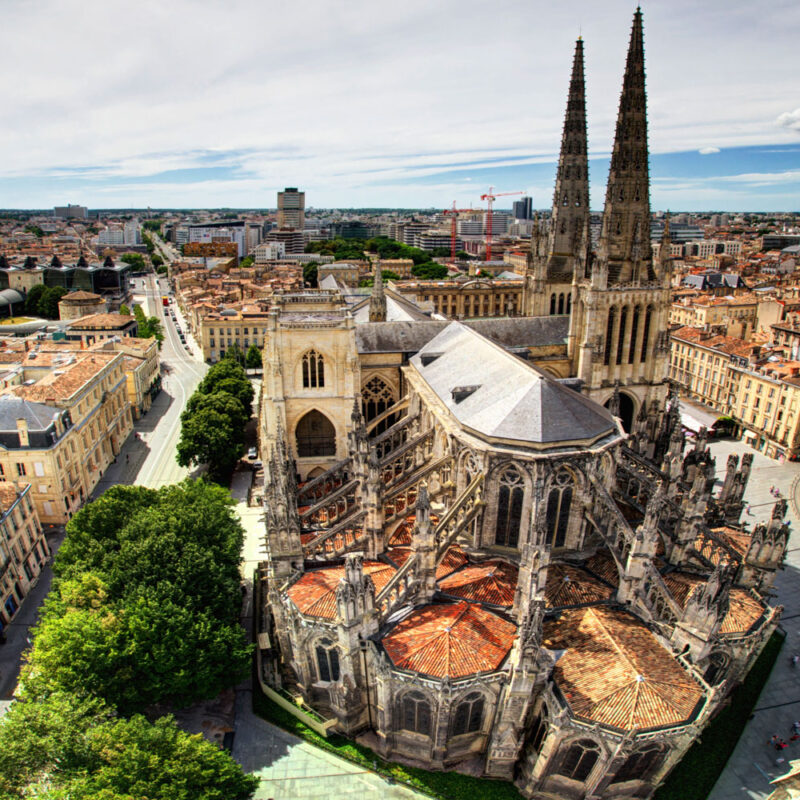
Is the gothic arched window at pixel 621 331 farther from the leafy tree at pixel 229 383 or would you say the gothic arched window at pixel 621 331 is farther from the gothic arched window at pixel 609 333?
the leafy tree at pixel 229 383

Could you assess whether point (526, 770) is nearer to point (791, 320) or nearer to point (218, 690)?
point (218, 690)

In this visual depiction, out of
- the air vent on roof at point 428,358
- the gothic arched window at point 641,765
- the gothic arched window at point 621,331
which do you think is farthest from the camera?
the gothic arched window at point 621,331

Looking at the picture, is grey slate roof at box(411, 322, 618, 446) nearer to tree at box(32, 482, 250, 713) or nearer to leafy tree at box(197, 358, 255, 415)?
tree at box(32, 482, 250, 713)

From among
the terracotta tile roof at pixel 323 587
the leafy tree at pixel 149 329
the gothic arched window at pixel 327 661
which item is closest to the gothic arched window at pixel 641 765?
the terracotta tile roof at pixel 323 587

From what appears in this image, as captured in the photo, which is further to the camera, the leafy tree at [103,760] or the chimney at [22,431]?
the chimney at [22,431]

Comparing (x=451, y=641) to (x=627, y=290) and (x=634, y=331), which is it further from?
(x=634, y=331)

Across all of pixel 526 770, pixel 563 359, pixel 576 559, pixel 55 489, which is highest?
pixel 563 359

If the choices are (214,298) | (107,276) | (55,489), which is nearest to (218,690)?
(55,489)
